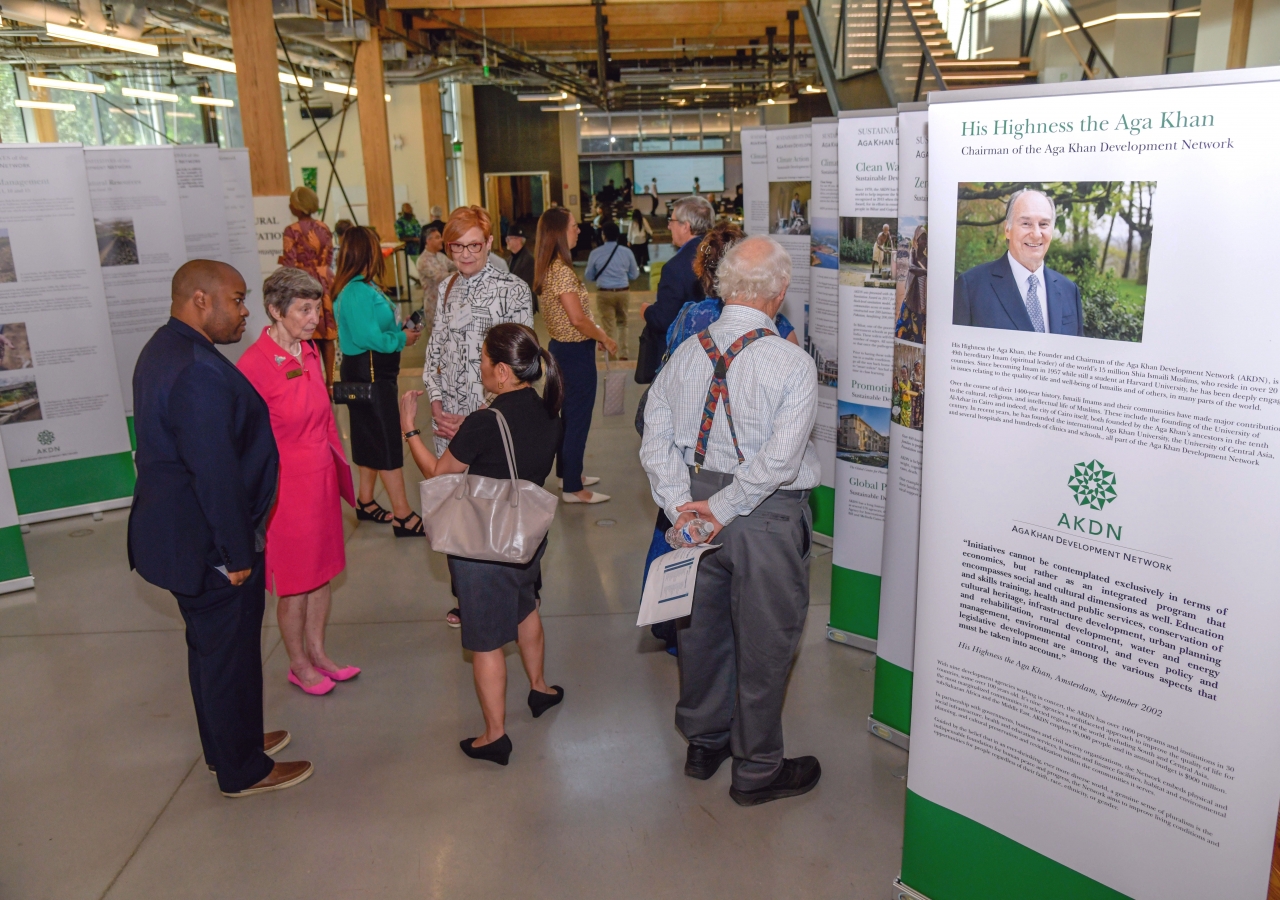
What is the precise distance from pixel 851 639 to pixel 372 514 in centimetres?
297

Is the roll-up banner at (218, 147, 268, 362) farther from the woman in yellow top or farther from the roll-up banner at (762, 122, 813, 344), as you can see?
the roll-up banner at (762, 122, 813, 344)

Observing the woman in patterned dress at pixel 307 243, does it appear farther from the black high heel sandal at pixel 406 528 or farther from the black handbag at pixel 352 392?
the black handbag at pixel 352 392

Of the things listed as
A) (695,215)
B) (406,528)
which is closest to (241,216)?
(406,528)

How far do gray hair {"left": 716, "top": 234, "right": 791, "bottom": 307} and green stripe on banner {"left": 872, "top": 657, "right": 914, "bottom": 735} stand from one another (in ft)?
4.42

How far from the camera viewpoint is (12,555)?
4.49 meters

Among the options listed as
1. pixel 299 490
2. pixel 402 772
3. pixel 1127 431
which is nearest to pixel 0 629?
pixel 299 490

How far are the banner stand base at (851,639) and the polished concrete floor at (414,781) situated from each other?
37mm

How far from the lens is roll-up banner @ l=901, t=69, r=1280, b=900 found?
1542 mm

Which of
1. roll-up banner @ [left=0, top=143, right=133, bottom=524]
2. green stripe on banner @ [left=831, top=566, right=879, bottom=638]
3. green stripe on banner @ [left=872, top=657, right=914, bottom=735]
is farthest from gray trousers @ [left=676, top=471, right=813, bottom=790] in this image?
roll-up banner @ [left=0, top=143, right=133, bottom=524]

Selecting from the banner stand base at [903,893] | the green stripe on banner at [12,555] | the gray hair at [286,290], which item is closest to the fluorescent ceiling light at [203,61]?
the green stripe on banner at [12,555]

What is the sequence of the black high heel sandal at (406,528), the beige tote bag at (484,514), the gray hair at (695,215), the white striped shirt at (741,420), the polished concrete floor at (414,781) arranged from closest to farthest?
1. the white striped shirt at (741,420)
2. the polished concrete floor at (414,781)
3. the beige tote bag at (484,514)
4. the gray hair at (695,215)
5. the black high heel sandal at (406,528)

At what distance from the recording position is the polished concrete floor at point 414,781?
8.32 ft

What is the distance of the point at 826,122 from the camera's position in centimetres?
365

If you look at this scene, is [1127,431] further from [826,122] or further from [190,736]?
[190,736]
